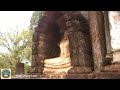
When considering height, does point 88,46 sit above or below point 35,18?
below

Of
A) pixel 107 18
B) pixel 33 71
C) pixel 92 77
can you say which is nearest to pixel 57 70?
pixel 33 71

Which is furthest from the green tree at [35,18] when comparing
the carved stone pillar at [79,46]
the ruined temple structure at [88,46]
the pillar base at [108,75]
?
the pillar base at [108,75]

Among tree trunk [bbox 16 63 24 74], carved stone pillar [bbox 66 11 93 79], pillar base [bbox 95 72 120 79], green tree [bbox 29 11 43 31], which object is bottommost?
pillar base [bbox 95 72 120 79]

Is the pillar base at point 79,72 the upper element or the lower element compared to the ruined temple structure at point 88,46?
lower

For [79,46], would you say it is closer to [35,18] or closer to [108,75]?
[108,75]

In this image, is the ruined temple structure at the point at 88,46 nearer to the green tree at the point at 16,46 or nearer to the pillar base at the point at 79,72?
the pillar base at the point at 79,72

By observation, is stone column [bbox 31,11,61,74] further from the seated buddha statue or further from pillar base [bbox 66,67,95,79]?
pillar base [bbox 66,67,95,79]

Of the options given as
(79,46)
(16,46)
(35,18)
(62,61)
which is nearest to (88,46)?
(79,46)

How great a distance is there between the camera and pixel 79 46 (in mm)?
7348

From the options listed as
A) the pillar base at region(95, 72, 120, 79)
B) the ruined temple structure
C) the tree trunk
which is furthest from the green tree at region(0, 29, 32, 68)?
the pillar base at region(95, 72, 120, 79)

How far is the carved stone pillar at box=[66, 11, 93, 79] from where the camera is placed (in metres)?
7.20

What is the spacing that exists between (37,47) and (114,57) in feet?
8.83

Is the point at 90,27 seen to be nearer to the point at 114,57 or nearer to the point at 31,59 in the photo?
the point at 114,57

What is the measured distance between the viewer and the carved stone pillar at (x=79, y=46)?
7199 millimetres
